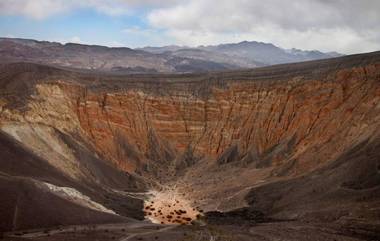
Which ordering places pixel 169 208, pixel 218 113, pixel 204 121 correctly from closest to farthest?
pixel 169 208 → pixel 218 113 → pixel 204 121

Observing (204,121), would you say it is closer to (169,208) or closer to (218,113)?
(218,113)

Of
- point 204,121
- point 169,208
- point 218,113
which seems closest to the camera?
point 169,208

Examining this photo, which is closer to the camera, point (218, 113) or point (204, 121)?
point (218, 113)

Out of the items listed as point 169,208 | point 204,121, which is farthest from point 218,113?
point 169,208

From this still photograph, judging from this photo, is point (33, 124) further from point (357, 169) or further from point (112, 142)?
point (357, 169)

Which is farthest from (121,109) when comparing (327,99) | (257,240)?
(257,240)

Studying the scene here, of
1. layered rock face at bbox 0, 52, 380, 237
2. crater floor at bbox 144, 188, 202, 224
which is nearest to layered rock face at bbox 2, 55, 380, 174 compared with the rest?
layered rock face at bbox 0, 52, 380, 237

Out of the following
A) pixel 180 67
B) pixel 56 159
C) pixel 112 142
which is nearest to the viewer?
pixel 56 159

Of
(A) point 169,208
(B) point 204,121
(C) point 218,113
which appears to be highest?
(C) point 218,113

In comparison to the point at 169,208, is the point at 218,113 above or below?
above

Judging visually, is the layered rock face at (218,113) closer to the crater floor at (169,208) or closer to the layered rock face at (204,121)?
the layered rock face at (204,121)

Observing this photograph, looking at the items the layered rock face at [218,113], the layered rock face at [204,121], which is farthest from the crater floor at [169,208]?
the layered rock face at [218,113]
